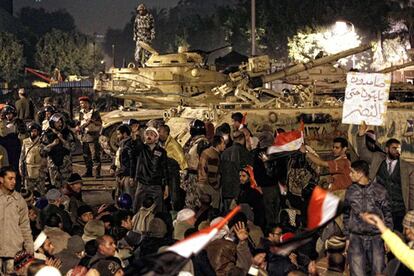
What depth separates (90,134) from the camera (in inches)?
905

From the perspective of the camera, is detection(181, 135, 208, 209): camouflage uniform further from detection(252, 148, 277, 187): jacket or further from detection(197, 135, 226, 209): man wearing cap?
detection(252, 148, 277, 187): jacket

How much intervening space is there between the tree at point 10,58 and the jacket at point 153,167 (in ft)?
196

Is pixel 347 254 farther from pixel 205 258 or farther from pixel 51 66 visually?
pixel 51 66

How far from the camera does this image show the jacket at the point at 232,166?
1482cm

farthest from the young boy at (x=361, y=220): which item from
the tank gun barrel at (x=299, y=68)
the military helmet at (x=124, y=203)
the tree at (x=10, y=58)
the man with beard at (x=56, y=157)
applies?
the tree at (x=10, y=58)

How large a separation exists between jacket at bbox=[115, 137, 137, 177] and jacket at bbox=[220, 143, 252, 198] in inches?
51.3

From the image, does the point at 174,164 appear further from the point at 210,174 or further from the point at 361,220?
the point at 361,220

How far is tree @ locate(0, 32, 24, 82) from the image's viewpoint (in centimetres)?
7356

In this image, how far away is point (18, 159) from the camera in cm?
1881

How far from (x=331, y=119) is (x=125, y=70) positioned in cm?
919

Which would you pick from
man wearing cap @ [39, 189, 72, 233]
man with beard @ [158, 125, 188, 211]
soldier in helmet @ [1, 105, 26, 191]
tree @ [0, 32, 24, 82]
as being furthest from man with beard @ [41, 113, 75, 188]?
tree @ [0, 32, 24, 82]

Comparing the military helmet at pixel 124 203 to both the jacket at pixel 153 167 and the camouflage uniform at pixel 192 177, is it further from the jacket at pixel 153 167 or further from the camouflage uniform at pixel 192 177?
the camouflage uniform at pixel 192 177

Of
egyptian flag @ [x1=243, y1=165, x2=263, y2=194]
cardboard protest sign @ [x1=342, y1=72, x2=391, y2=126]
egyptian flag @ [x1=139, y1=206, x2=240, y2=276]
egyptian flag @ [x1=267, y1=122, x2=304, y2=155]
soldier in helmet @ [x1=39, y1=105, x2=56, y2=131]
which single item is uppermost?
cardboard protest sign @ [x1=342, y1=72, x2=391, y2=126]

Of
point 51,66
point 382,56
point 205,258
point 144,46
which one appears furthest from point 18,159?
point 51,66
